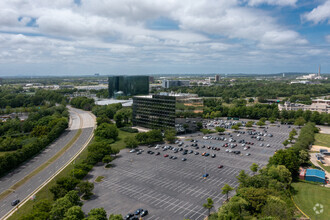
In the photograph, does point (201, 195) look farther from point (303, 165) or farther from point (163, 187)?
point (303, 165)

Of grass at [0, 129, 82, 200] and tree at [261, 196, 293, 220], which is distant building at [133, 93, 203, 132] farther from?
tree at [261, 196, 293, 220]

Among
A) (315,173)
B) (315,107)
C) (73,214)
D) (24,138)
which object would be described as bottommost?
(24,138)

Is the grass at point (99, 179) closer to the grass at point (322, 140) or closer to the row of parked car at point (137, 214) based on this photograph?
the row of parked car at point (137, 214)

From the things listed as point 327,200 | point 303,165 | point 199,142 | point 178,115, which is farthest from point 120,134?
point 327,200

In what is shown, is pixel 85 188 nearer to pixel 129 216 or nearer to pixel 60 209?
pixel 60 209

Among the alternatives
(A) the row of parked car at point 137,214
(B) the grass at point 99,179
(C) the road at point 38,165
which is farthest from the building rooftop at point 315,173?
(C) the road at point 38,165

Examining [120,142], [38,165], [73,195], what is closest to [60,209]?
[73,195]
